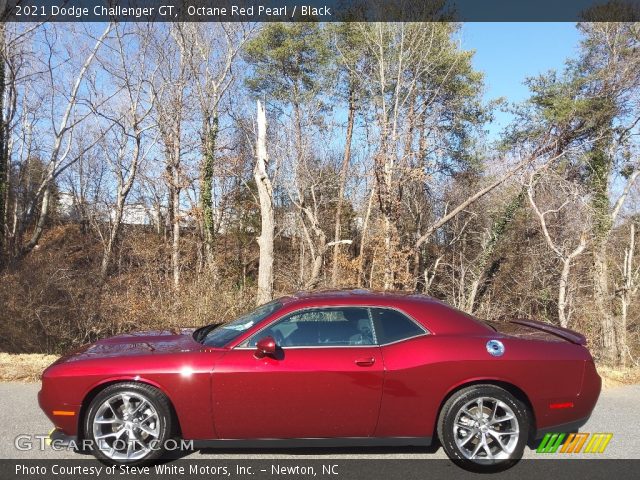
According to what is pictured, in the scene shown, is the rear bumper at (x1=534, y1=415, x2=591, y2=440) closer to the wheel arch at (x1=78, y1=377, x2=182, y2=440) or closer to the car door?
the car door

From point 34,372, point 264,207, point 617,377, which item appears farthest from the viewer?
point 264,207

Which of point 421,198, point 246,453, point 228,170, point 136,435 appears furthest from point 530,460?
point 228,170

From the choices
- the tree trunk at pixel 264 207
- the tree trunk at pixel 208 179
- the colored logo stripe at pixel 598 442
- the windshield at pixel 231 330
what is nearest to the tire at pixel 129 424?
the windshield at pixel 231 330

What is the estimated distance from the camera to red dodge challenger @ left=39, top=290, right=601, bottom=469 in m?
3.73

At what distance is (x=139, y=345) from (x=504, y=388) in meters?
3.07

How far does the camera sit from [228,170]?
84.3 feet

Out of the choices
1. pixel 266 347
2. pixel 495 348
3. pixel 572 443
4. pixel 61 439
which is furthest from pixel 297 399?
pixel 572 443

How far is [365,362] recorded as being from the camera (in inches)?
149

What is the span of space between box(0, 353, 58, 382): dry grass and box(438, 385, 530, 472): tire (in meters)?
4.90

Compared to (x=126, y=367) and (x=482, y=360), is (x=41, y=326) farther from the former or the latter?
(x=482, y=360)

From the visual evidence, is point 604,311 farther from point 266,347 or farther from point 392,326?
point 266,347

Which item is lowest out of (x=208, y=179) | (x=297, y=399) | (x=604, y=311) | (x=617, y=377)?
(x=617, y=377)

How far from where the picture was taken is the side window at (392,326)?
400 cm

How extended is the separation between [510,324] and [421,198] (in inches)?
714
